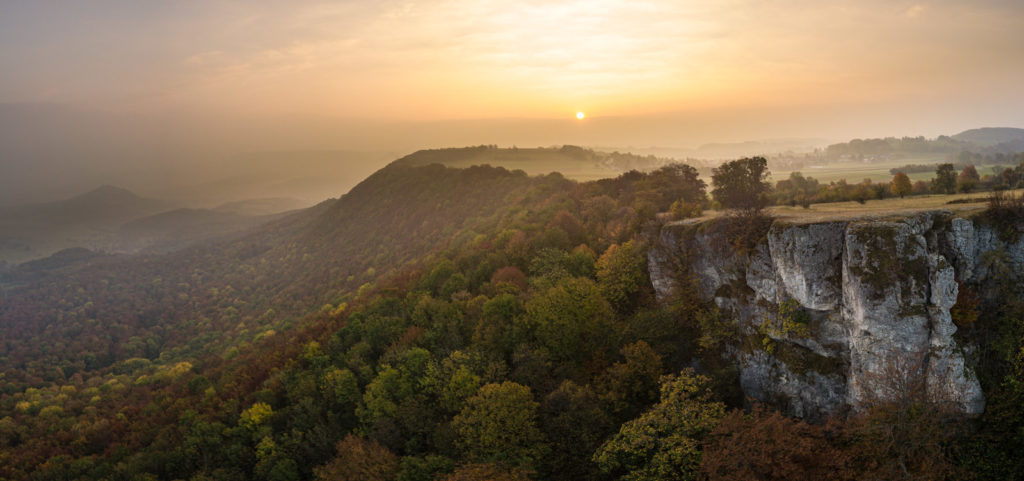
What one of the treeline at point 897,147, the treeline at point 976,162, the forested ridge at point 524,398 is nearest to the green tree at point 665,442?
the forested ridge at point 524,398

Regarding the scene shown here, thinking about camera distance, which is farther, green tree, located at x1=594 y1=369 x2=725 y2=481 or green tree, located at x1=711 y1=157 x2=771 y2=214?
green tree, located at x1=711 y1=157 x2=771 y2=214

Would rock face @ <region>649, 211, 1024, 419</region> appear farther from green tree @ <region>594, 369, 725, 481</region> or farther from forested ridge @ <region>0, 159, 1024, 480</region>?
green tree @ <region>594, 369, 725, 481</region>

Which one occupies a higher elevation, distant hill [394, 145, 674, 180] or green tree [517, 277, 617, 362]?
distant hill [394, 145, 674, 180]

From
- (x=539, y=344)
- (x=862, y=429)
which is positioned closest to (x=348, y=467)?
(x=539, y=344)

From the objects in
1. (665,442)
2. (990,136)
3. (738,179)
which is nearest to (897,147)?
(990,136)

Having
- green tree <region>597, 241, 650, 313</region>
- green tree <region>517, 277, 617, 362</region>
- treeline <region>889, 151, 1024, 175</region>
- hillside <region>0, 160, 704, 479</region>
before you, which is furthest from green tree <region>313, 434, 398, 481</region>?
treeline <region>889, 151, 1024, 175</region>

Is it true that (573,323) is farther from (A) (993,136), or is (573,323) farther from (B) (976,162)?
(A) (993,136)

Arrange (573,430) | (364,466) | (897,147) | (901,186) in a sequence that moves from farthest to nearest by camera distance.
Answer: (897,147), (901,186), (364,466), (573,430)
